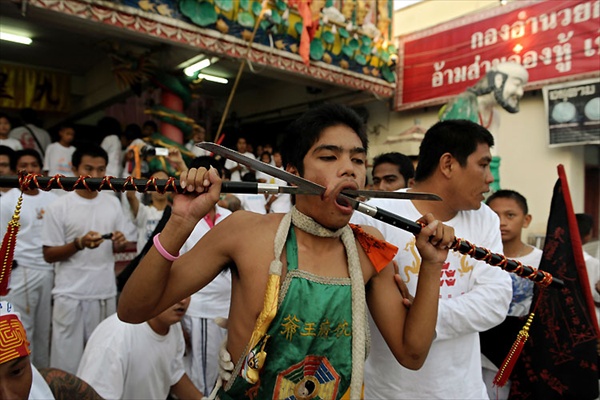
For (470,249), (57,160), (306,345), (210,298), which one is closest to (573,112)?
(210,298)

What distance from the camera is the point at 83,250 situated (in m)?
4.22

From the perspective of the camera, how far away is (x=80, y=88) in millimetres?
10992

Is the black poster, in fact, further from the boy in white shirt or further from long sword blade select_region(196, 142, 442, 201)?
the boy in white shirt

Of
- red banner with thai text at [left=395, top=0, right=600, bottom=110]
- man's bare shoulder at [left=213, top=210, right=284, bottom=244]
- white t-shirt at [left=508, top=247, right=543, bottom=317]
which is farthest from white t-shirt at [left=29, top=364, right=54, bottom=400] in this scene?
red banner with thai text at [left=395, top=0, right=600, bottom=110]

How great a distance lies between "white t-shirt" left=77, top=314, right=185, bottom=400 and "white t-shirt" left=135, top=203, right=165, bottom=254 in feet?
7.57

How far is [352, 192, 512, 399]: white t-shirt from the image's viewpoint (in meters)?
2.06

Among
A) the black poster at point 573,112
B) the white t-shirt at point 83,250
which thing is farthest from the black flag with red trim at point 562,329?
the black poster at point 573,112

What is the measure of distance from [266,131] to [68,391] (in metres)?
11.1

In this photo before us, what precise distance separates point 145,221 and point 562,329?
4.25 m

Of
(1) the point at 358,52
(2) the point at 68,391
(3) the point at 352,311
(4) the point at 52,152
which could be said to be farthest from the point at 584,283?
(1) the point at 358,52

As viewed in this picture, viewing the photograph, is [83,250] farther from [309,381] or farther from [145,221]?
[309,381]

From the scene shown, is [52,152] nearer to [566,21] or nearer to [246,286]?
[246,286]

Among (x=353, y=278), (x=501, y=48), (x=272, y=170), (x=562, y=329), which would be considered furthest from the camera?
(x=501, y=48)

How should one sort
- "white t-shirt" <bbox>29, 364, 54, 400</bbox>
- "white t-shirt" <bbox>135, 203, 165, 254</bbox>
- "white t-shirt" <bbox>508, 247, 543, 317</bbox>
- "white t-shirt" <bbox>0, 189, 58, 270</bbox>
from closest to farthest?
"white t-shirt" <bbox>29, 364, 54, 400</bbox> → "white t-shirt" <bbox>508, 247, 543, 317</bbox> → "white t-shirt" <bbox>0, 189, 58, 270</bbox> → "white t-shirt" <bbox>135, 203, 165, 254</bbox>
